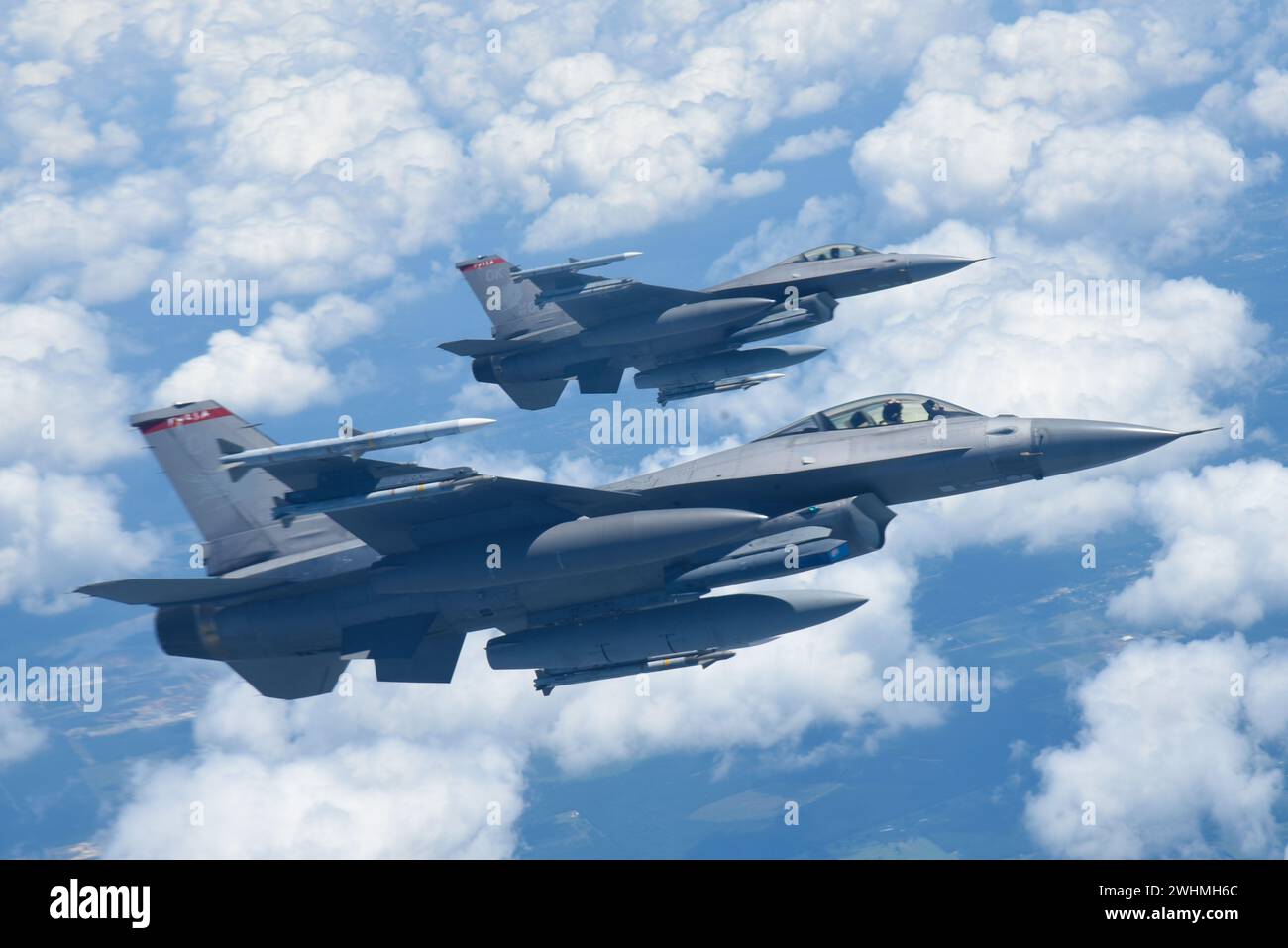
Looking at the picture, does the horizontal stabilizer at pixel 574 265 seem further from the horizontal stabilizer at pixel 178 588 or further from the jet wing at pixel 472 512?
the horizontal stabilizer at pixel 178 588

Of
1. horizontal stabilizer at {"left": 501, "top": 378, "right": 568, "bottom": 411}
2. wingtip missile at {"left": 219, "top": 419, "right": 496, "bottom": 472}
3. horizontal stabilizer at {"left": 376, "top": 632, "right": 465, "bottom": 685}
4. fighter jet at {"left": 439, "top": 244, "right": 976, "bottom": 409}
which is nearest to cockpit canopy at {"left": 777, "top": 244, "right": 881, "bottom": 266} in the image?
fighter jet at {"left": 439, "top": 244, "right": 976, "bottom": 409}

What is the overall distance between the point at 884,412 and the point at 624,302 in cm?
1834

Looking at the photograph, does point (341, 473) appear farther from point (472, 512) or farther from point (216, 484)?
point (216, 484)

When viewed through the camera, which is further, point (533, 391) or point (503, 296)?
point (503, 296)

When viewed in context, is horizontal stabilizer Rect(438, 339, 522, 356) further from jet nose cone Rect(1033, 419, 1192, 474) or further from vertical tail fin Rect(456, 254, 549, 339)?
jet nose cone Rect(1033, 419, 1192, 474)

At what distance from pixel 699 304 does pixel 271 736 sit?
16299 centimetres

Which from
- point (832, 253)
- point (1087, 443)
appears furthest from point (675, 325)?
point (1087, 443)

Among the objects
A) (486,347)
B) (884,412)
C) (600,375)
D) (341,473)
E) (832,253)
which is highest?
(832,253)

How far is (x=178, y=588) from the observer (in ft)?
72.1

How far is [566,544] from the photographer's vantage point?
20.9 m

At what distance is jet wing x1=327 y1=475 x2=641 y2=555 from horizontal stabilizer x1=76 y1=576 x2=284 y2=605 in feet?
8.45

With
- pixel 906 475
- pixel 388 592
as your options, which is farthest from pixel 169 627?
pixel 906 475

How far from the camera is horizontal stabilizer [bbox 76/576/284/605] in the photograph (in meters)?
21.3

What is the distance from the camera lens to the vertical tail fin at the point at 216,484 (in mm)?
23703
